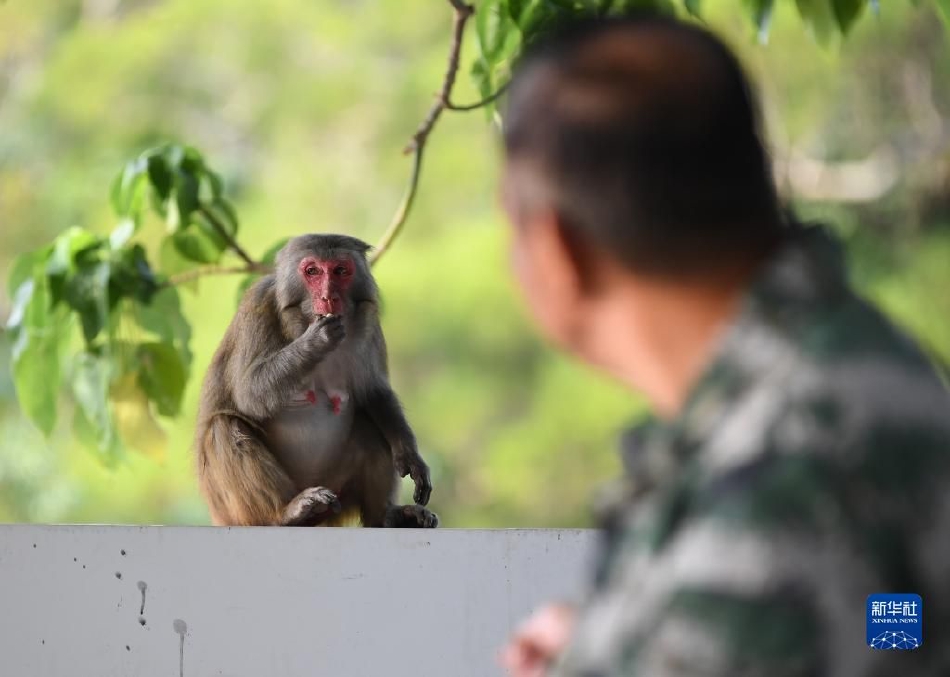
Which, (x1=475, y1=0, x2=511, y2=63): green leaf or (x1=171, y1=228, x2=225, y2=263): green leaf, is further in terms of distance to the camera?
(x1=171, y1=228, x2=225, y2=263): green leaf

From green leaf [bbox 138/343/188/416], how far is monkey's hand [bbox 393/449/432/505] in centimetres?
89

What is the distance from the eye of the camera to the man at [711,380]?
1.08 metres

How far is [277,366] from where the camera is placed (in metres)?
4.07

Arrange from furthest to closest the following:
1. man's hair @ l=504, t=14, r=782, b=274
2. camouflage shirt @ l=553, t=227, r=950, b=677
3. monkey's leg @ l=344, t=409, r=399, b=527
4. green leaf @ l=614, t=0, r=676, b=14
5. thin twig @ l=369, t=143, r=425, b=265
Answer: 1. thin twig @ l=369, t=143, r=425, b=265
2. monkey's leg @ l=344, t=409, r=399, b=527
3. green leaf @ l=614, t=0, r=676, b=14
4. man's hair @ l=504, t=14, r=782, b=274
5. camouflage shirt @ l=553, t=227, r=950, b=677

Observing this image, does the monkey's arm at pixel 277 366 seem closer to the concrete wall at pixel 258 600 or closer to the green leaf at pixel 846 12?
the concrete wall at pixel 258 600

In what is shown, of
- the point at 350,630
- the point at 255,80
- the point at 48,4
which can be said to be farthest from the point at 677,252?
the point at 48,4

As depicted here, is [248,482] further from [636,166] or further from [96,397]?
[636,166]

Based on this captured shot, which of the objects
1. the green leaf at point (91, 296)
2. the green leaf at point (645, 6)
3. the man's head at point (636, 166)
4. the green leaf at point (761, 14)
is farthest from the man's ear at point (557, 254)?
the green leaf at point (91, 296)

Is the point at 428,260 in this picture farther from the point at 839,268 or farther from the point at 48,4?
the point at 839,268

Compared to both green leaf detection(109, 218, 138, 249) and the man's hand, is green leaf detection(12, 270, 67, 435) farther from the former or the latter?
the man's hand

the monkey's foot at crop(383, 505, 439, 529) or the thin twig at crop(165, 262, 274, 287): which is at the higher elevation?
the thin twig at crop(165, 262, 274, 287)

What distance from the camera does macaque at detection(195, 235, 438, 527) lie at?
4.02m

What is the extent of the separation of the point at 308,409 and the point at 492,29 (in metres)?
1.28

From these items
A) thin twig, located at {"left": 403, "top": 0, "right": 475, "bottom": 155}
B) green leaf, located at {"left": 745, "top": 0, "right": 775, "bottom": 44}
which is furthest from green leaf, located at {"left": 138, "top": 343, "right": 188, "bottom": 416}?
green leaf, located at {"left": 745, "top": 0, "right": 775, "bottom": 44}
